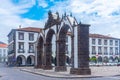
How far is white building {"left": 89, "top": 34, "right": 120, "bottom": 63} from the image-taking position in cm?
8738

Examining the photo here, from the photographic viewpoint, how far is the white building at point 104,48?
87.4 m

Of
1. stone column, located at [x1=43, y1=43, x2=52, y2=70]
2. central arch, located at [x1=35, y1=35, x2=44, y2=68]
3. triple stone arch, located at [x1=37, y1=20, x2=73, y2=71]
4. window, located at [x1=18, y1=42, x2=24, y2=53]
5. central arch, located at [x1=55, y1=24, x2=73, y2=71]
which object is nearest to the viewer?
central arch, located at [x1=55, y1=24, x2=73, y2=71]

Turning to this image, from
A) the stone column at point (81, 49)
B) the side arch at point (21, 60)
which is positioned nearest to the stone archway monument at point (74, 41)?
the stone column at point (81, 49)

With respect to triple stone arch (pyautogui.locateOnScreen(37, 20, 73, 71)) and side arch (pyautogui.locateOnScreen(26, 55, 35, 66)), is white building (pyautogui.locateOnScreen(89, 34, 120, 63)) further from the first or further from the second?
triple stone arch (pyautogui.locateOnScreen(37, 20, 73, 71))

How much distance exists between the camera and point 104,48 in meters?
90.8

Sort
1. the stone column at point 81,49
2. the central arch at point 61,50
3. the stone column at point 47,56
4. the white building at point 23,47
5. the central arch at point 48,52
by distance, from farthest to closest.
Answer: the white building at point 23,47
the stone column at point 47,56
the central arch at point 48,52
the central arch at point 61,50
the stone column at point 81,49

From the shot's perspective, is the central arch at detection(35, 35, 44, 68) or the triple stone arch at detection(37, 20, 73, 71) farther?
the central arch at detection(35, 35, 44, 68)

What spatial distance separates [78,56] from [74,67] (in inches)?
55.8

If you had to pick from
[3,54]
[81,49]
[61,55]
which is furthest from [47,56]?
[3,54]

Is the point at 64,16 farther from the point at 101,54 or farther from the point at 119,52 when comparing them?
the point at 119,52

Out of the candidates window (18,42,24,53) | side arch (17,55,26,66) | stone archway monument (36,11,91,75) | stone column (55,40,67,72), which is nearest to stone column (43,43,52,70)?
stone archway monument (36,11,91,75)

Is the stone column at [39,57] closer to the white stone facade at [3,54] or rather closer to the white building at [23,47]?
the white building at [23,47]

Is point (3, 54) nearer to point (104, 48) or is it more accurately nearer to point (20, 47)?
point (104, 48)

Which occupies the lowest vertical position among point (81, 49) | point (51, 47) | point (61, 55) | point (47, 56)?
point (47, 56)
